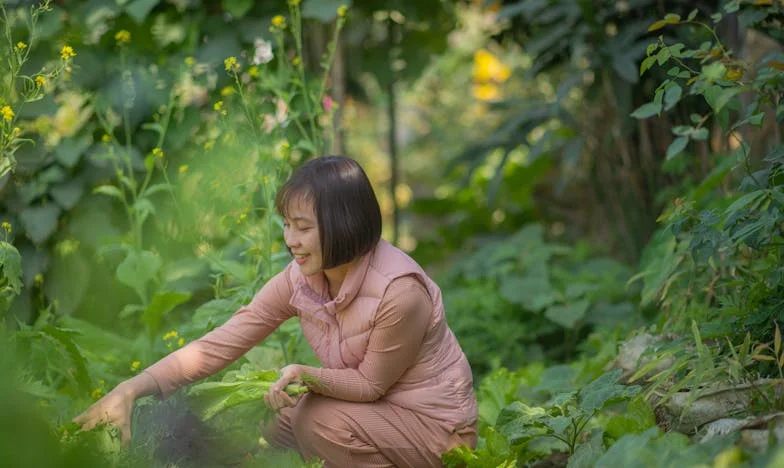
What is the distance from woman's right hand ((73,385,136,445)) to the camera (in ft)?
7.12

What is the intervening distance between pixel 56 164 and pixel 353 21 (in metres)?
1.60

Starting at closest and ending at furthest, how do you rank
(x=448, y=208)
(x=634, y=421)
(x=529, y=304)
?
(x=634, y=421) < (x=529, y=304) < (x=448, y=208)

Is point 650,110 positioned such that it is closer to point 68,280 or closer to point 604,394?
point 604,394

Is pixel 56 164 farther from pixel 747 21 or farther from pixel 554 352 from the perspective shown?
pixel 747 21

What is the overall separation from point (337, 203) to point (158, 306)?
37.9 inches

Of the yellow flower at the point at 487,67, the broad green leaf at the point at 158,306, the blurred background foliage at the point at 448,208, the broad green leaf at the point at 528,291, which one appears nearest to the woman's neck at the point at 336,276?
the blurred background foliage at the point at 448,208

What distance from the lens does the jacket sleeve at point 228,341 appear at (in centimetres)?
232

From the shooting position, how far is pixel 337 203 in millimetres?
2186

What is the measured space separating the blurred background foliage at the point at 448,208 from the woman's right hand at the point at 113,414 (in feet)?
0.22

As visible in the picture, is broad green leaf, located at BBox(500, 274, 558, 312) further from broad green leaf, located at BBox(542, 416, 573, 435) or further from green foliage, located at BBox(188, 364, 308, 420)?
green foliage, located at BBox(188, 364, 308, 420)

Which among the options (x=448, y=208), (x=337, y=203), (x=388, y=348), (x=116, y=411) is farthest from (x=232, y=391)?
(x=448, y=208)

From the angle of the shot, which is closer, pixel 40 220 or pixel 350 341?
pixel 350 341

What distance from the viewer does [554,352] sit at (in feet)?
12.6

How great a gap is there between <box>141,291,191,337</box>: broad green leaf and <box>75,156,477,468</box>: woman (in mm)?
564
